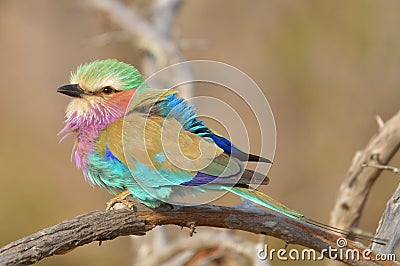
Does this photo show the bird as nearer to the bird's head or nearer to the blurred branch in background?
the bird's head

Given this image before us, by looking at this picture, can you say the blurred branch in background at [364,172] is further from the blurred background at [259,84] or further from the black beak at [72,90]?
the blurred background at [259,84]

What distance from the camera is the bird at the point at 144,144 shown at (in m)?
2.51

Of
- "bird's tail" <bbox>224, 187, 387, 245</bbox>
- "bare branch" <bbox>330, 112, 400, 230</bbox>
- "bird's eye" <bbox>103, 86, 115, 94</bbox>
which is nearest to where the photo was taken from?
"bird's tail" <bbox>224, 187, 387, 245</bbox>

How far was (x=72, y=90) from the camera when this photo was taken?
2.73 meters

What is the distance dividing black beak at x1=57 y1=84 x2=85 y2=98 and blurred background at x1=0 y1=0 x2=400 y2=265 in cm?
328

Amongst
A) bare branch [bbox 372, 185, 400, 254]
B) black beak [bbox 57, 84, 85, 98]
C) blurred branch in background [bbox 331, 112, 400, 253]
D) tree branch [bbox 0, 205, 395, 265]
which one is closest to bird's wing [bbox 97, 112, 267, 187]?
tree branch [bbox 0, 205, 395, 265]

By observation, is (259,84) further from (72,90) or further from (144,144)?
(144,144)

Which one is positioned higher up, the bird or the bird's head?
the bird's head

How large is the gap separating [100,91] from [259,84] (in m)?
4.05

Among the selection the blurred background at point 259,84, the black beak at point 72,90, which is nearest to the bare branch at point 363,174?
the black beak at point 72,90

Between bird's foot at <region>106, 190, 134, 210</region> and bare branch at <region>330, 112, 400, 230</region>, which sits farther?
bare branch at <region>330, 112, 400, 230</region>

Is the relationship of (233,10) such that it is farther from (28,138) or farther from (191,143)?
(191,143)

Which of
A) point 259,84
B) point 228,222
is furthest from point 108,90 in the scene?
point 259,84

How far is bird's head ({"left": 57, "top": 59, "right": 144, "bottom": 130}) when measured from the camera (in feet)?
8.85
